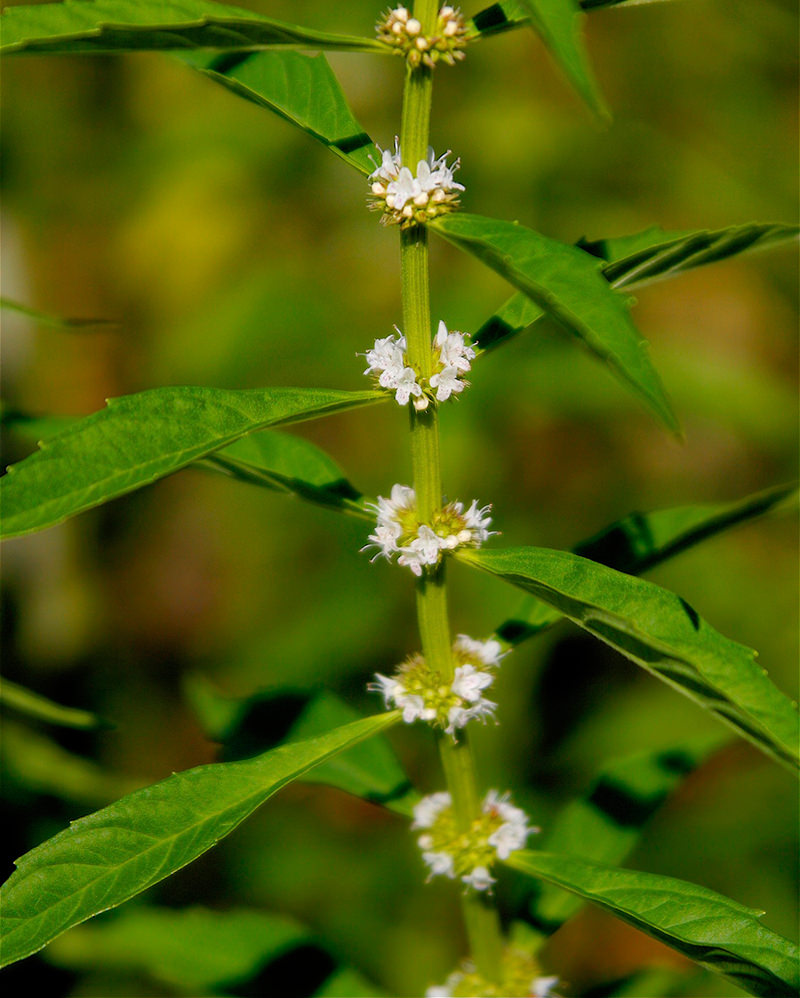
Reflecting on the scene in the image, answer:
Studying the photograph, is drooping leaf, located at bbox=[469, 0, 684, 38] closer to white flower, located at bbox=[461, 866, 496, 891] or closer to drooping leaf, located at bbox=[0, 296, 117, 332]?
drooping leaf, located at bbox=[0, 296, 117, 332]

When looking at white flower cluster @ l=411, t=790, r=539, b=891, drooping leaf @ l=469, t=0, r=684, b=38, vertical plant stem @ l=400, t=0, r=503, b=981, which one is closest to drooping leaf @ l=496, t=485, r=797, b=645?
vertical plant stem @ l=400, t=0, r=503, b=981

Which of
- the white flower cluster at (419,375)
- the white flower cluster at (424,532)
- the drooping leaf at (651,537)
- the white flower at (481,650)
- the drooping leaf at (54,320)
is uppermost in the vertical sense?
the drooping leaf at (54,320)

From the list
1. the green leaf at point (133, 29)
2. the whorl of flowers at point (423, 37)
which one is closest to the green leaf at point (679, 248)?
the whorl of flowers at point (423, 37)

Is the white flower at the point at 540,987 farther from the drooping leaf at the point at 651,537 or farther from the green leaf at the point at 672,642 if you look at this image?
the green leaf at the point at 672,642

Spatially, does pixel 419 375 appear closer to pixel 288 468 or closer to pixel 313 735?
pixel 288 468

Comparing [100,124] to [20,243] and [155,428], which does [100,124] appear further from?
[155,428]

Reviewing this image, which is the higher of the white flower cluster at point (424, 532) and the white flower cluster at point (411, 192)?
the white flower cluster at point (411, 192)

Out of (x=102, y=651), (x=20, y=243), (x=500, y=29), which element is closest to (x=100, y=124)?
(x=20, y=243)
